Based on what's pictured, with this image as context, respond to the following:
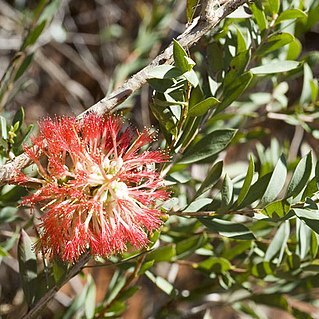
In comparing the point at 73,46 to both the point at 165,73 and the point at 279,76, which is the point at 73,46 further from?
the point at 165,73

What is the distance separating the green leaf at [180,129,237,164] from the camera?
1012 mm

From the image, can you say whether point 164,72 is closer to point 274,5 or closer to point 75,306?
point 274,5

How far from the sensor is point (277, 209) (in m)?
0.88

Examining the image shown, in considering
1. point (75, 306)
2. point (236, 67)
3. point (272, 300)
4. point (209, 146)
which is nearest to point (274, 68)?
point (236, 67)

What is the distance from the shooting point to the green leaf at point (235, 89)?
0.98m

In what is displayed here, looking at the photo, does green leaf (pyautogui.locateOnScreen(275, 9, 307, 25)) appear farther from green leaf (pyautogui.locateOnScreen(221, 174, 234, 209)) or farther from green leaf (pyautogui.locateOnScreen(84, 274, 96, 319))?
green leaf (pyautogui.locateOnScreen(84, 274, 96, 319))

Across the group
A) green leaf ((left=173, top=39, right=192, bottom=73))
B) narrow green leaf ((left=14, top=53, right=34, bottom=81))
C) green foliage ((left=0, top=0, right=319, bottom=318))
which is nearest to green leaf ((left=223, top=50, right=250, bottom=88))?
green foliage ((left=0, top=0, right=319, bottom=318))

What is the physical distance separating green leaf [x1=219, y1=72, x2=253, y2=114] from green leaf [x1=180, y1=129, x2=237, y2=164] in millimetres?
48

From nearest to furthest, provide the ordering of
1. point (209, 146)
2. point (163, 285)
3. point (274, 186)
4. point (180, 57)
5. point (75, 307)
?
point (180, 57) → point (274, 186) → point (209, 146) → point (163, 285) → point (75, 307)

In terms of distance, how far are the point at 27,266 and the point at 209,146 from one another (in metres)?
0.35

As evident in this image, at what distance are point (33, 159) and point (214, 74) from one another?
1.20ft

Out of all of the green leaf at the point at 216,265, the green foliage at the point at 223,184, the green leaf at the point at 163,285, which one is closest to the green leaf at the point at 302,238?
the green foliage at the point at 223,184

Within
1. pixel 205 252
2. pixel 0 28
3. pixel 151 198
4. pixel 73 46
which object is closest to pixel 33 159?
pixel 151 198

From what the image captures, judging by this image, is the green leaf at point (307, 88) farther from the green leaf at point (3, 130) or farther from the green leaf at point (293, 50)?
the green leaf at point (3, 130)
